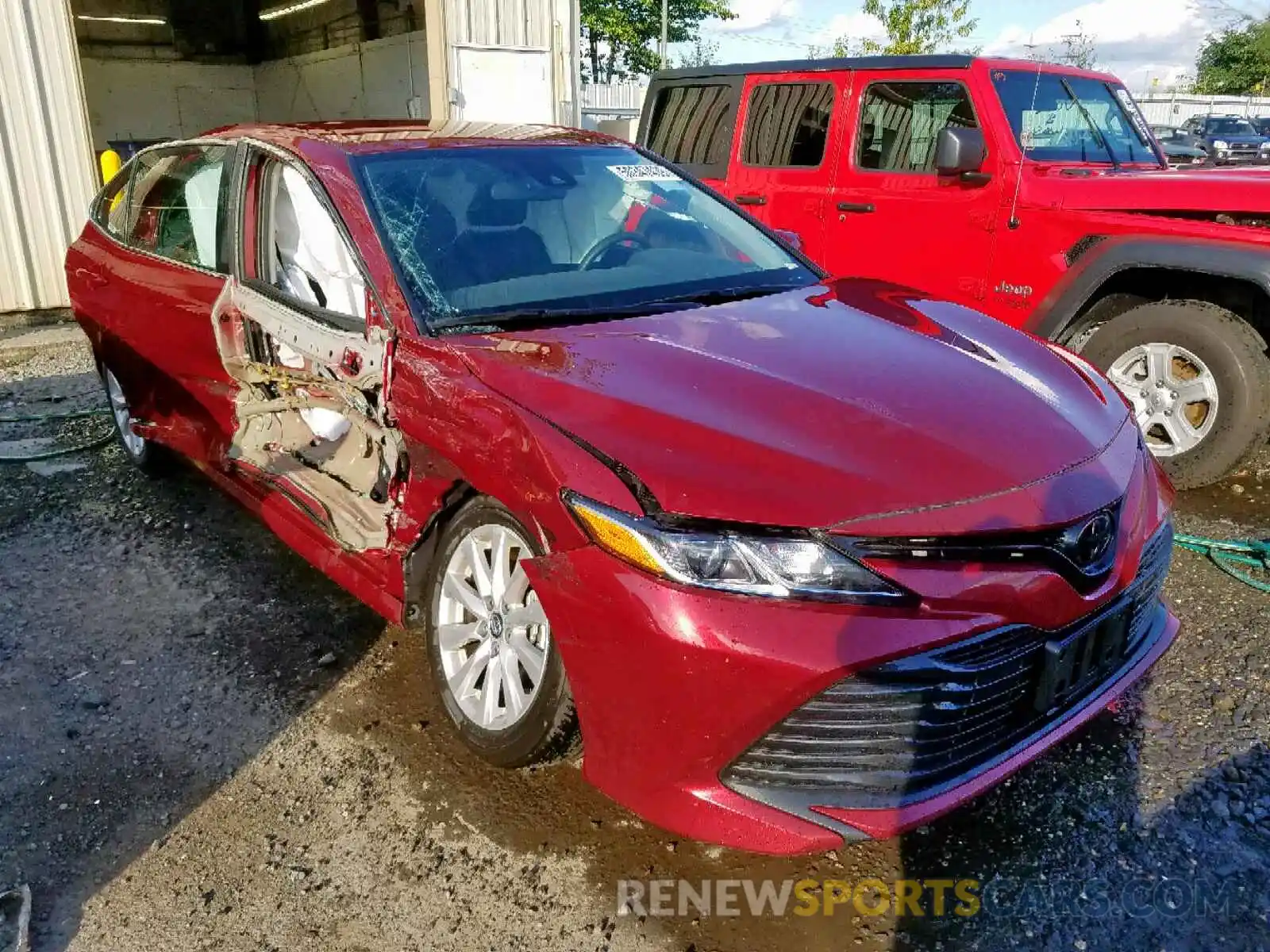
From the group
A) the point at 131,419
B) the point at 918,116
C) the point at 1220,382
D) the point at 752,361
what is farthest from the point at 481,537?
the point at 918,116

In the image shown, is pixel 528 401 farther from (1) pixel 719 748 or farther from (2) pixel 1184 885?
(2) pixel 1184 885

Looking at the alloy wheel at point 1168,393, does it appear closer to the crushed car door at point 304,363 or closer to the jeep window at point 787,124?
the jeep window at point 787,124

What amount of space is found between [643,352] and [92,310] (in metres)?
3.43

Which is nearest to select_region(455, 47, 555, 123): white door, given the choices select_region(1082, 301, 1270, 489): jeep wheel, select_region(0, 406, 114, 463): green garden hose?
select_region(0, 406, 114, 463): green garden hose

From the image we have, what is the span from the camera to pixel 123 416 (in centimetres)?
498

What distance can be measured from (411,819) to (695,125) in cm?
501

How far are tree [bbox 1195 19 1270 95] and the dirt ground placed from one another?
46.3 meters

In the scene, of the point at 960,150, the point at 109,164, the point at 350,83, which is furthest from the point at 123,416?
the point at 350,83

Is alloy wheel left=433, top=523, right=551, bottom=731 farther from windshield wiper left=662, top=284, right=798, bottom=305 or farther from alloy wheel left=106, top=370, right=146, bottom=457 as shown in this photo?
alloy wheel left=106, top=370, right=146, bottom=457

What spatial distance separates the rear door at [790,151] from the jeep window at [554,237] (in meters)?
2.15

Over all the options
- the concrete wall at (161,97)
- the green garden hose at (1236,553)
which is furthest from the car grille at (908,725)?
the concrete wall at (161,97)

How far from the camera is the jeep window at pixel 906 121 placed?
17.2 feet

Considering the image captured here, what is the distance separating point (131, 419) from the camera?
4730mm

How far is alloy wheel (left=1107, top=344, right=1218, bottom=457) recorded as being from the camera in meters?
4.50
